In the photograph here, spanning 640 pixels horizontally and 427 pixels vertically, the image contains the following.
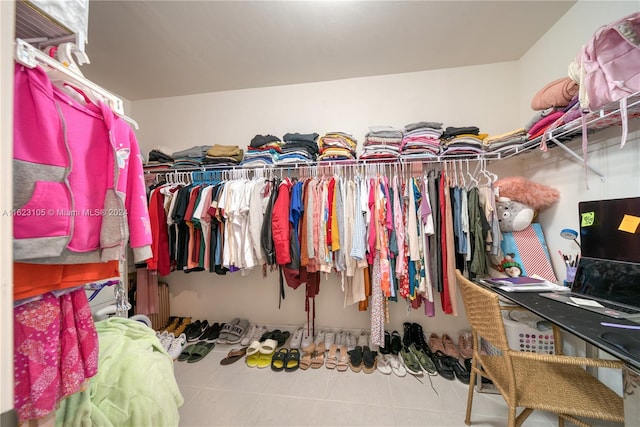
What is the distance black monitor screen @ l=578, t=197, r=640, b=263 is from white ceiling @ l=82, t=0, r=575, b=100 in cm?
143

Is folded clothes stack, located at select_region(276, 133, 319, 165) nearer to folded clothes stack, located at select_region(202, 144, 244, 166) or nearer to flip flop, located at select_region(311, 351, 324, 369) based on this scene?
folded clothes stack, located at select_region(202, 144, 244, 166)

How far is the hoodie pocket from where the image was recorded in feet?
1.84

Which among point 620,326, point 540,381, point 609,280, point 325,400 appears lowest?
point 325,400

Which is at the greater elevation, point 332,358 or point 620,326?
point 620,326

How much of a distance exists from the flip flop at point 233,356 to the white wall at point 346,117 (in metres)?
0.40

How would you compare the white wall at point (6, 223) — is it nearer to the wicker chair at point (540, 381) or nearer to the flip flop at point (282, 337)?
the wicker chair at point (540, 381)

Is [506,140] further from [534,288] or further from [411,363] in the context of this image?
[411,363]

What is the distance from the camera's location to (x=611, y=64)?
38.8 inches

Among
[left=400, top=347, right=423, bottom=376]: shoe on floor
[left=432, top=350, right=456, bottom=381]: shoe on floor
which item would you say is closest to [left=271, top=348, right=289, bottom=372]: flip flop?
[left=400, top=347, right=423, bottom=376]: shoe on floor

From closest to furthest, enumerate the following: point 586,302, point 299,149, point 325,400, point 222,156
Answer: point 586,302
point 325,400
point 299,149
point 222,156

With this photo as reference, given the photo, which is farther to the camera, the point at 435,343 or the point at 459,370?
the point at 435,343

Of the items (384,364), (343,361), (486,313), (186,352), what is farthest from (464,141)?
(186,352)

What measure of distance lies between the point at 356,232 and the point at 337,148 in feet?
2.62

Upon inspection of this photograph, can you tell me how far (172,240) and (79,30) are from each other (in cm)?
164
